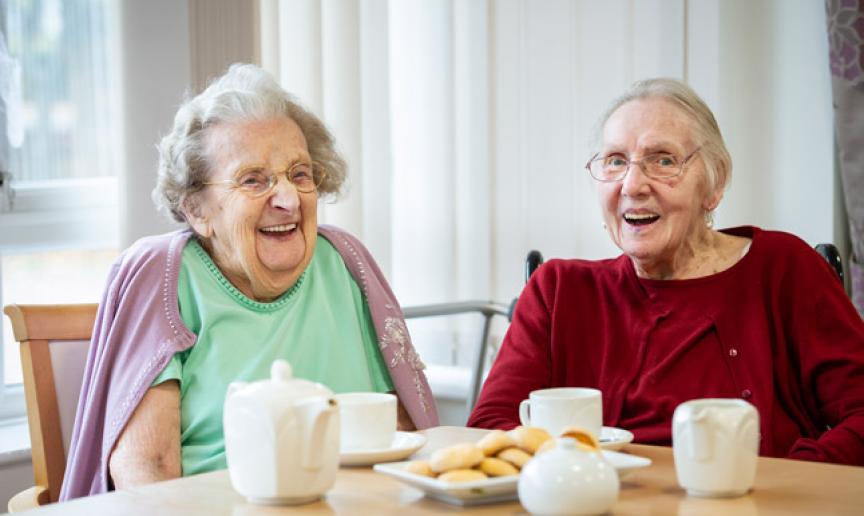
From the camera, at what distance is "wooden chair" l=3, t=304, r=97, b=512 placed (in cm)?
214

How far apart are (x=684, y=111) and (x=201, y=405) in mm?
1005

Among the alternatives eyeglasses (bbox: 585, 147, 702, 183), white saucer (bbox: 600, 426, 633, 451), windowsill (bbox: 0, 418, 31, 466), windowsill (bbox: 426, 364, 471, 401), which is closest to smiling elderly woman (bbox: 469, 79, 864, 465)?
eyeglasses (bbox: 585, 147, 702, 183)

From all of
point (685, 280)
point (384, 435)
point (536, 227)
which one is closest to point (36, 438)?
point (384, 435)

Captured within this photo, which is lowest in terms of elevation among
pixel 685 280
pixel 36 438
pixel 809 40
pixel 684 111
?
pixel 36 438

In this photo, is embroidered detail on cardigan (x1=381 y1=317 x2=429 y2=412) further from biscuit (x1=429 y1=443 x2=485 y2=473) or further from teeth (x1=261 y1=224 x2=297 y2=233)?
biscuit (x1=429 y1=443 x2=485 y2=473)

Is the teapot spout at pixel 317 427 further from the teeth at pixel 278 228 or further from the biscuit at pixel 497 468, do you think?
the teeth at pixel 278 228

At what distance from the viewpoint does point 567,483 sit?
3.88 feet

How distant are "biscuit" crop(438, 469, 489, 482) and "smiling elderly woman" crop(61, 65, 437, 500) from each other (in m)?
0.79

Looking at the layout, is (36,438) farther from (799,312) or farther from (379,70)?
(379,70)

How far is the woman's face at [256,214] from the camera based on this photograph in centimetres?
214

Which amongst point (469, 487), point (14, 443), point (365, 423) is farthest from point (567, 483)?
point (14, 443)

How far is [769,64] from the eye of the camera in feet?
9.34

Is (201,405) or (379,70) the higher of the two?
(379,70)

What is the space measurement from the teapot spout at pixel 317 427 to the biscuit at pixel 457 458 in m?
Answer: 0.13
